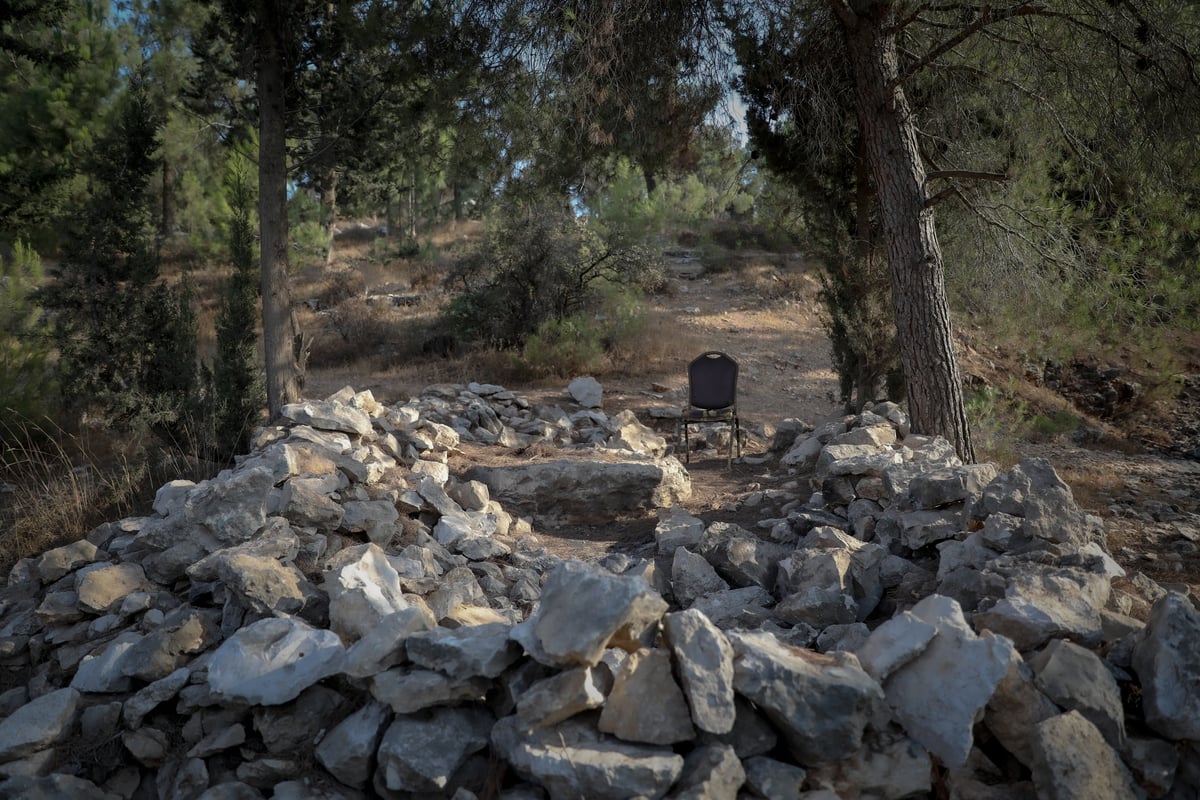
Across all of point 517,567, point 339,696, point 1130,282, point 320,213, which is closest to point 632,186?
point 320,213

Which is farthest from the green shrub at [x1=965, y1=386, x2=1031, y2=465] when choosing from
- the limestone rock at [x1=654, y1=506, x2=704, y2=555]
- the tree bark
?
the tree bark

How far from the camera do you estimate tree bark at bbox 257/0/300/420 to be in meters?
7.26

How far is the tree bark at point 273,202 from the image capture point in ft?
23.8

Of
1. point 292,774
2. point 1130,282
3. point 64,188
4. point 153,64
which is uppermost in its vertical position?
point 153,64

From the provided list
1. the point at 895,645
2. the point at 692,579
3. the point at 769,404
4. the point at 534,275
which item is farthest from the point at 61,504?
the point at 769,404

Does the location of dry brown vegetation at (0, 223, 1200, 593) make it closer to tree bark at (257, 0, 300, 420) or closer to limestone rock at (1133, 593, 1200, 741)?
→ tree bark at (257, 0, 300, 420)

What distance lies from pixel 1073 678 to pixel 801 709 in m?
0.96

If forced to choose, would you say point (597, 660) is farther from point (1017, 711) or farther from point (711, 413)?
point (711, 413)

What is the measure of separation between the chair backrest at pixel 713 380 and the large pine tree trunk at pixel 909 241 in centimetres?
183

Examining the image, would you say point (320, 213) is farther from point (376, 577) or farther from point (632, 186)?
point (376, 577)

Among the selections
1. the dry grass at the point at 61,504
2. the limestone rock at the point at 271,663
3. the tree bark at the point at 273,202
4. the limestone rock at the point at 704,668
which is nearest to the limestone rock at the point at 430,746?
the limestone rock at the point at 271,663

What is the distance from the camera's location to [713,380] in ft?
25.3

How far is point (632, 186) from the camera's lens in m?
17.3

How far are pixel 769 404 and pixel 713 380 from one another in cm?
355
